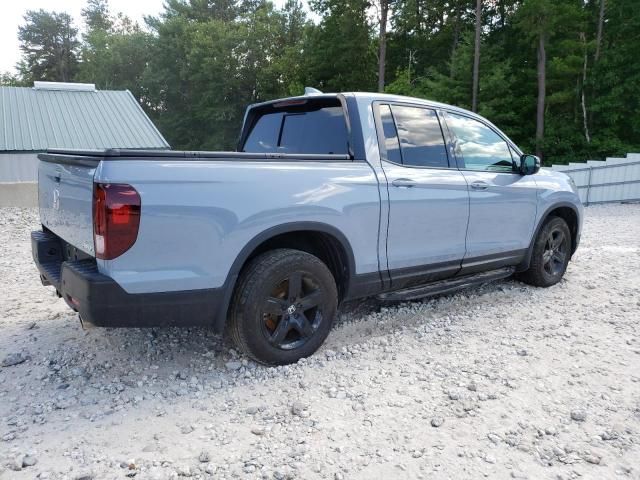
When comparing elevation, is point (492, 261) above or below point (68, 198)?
below

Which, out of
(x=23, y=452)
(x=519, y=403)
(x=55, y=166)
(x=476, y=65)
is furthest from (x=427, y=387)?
(x=476, y=65)

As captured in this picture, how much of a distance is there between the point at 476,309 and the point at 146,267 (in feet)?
10.1

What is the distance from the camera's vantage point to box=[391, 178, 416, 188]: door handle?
365 centimetres

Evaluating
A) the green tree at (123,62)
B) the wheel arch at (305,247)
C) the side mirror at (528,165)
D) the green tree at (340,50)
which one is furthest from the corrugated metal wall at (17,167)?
the green tree at (123,62)

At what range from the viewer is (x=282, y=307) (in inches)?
127

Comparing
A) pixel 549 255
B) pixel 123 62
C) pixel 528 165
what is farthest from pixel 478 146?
pixel 123 62

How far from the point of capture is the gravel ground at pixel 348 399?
7.66 feet

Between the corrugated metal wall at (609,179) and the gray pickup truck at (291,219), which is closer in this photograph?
the gray pickup truck at (291,219)

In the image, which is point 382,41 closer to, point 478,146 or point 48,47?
point 478,146

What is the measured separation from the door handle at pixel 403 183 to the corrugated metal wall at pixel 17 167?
1637 cm

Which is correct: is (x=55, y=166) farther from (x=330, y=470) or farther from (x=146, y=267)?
(x=330, y=470)

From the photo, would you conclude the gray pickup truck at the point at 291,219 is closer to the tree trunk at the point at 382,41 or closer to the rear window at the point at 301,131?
the rear window at the point at 301,131

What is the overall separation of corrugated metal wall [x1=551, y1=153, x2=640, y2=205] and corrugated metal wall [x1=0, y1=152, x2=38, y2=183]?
59.6 ft

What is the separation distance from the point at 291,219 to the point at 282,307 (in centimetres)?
60
